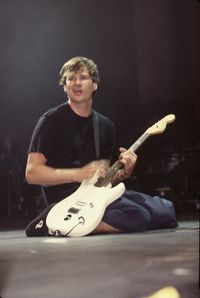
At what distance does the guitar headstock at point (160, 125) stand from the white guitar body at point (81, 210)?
0.51ft

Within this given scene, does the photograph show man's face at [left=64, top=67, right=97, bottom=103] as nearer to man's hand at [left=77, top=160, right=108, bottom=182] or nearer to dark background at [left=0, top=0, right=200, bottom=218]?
dark background at [left=0, top=0, right=200, bottom=218]

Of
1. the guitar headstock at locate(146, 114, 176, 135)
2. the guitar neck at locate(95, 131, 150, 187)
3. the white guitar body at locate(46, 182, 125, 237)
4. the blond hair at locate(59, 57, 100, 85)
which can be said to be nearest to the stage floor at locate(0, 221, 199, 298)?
the white guitar body at locate(46, 182, 125, 237)

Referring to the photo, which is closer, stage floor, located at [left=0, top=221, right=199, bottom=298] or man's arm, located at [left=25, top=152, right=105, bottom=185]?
stage floor, located at [left=0, top=221, right=199, bottom=298]

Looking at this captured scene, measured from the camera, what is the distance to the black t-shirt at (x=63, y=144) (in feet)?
3.20

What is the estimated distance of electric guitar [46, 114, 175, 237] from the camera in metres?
0.93

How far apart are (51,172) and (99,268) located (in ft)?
1.01

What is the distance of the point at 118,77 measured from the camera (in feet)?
3.32

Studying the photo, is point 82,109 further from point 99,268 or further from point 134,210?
point 99,268

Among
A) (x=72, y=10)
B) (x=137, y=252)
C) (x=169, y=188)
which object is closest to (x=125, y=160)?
(x=169, y=188)

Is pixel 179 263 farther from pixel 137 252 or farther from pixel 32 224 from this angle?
pixel 32 224

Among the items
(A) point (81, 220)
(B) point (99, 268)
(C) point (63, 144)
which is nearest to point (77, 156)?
(C) point (63, 144)

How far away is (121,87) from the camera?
101cm

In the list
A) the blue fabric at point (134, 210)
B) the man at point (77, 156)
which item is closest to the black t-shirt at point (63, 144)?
the man at point (77, 156)

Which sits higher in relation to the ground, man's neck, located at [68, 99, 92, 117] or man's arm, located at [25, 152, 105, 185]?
man's neck, located at [68, 99, 92, 117]
